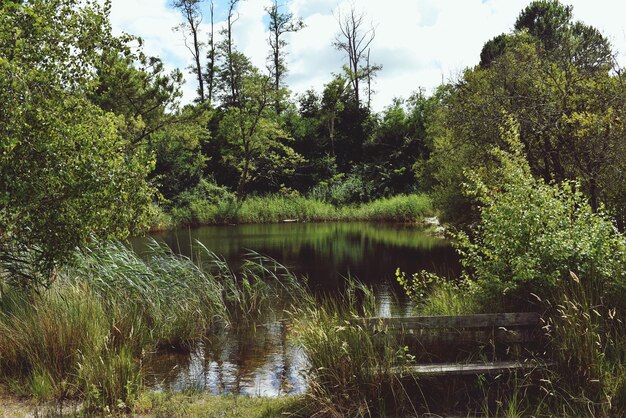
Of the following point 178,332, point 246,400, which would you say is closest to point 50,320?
point 246,400

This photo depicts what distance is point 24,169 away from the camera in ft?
14.9

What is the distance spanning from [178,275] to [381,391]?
16.7ft

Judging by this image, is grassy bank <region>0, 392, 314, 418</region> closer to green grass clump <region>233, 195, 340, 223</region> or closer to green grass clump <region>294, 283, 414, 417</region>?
green grass clump <region>294, 283, 414, 417</region>

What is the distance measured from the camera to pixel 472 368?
4.74 meters

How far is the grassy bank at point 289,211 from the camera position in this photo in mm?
30409

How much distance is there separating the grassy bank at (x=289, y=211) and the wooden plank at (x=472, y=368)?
82.4 ft

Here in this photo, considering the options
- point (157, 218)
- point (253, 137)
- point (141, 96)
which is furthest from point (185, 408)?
point (253, 137)

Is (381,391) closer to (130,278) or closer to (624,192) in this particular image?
(130,278)

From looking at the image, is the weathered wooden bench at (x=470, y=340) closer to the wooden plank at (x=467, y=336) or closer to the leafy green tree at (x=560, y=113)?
the wooden plank at (x=467, y=336)

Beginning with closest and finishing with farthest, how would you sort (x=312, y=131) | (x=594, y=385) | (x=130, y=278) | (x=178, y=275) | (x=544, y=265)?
1. (x=594, y=385)
2. (x=544, y=265)
3. (x=130, y=278)
4. (x=178, y=275)
5. (x=312, y=131)

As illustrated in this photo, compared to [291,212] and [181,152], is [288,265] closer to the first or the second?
[291,212]

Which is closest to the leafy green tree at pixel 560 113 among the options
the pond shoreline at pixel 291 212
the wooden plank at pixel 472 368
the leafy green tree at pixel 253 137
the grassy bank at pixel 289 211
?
the wooden plank at pixel 472 368

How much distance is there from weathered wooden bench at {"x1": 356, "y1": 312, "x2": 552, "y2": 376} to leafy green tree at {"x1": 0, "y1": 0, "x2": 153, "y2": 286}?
2445 millimetres

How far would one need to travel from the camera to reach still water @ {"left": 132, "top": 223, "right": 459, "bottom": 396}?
6570 millimetres
